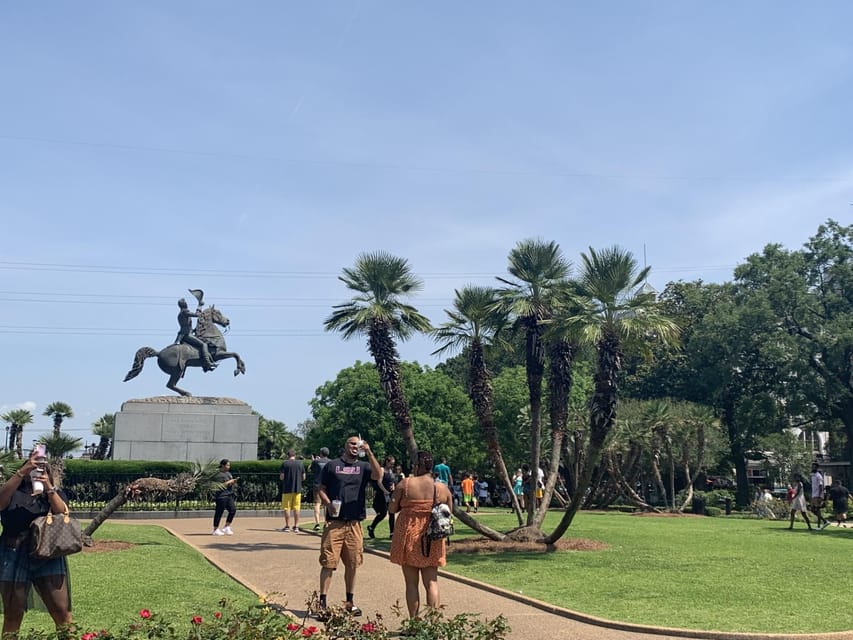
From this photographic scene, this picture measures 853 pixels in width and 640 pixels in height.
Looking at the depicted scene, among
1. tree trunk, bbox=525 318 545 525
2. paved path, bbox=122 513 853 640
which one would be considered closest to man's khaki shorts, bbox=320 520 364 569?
paved path, bbox=122 513 853 640

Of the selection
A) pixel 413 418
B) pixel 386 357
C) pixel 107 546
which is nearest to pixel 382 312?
pixel 386 357

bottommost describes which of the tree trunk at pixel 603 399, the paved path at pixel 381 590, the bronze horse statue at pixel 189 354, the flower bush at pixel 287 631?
the paved path at pixel 381 590

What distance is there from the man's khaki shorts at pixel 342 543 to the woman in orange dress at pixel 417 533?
813 mm

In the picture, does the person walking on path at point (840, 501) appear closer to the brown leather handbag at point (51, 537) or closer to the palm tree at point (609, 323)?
the palm tree at point (609, 323)

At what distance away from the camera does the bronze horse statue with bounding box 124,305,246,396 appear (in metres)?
30.6

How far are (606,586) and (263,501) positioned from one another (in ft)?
54.9

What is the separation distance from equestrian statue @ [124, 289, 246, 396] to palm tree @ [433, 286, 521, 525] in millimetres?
15747

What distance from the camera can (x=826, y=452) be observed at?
2921 inches

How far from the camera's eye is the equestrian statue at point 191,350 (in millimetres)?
30672

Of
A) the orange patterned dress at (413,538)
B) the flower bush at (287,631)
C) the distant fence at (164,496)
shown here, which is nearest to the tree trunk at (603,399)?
the orange patterned dress at (413,538)

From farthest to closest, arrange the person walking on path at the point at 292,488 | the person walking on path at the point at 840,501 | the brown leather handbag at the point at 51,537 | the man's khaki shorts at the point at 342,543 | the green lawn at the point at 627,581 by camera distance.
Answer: the person walking on path at the point at 840,501, the person walking on path at the point at 292,488, the man's khaki shorts at the point at 342,543, the green lawn at the point at 627,581, the brown leather handbag at the point at 51,537

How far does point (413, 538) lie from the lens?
25.6ft

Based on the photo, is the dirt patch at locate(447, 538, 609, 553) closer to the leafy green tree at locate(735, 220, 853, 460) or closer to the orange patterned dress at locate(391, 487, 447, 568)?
the orange patterned dress at locate(391, 487, 447, 568)

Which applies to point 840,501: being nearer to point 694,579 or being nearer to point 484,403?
point 484,403
